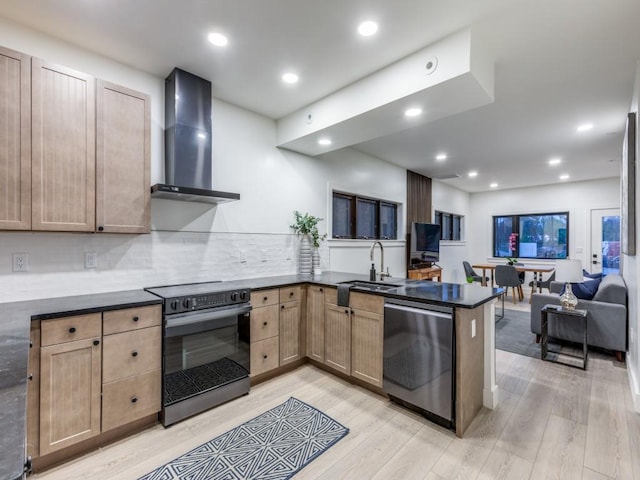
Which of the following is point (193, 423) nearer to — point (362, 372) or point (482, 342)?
point (362, 372)

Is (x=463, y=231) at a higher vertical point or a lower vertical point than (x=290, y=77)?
lower

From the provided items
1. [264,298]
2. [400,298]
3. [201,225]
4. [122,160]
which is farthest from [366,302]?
[122,160]

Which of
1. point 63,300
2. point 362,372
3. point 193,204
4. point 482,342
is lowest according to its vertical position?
point 362,372

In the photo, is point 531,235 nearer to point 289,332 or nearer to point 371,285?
point 371,285

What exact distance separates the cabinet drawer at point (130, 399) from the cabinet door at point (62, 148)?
111cm

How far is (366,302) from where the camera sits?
274 cm

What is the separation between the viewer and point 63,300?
86.8 inches

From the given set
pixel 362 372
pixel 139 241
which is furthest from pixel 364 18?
pixel 362 372

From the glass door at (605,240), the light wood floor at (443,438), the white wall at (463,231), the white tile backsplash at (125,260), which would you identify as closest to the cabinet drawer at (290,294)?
the white tile backsplash at (125,260)

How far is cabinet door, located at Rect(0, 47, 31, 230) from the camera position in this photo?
1.90m

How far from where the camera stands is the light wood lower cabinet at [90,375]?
5.92 ft

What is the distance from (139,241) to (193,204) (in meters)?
0.59

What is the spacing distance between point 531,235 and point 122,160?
9374mm

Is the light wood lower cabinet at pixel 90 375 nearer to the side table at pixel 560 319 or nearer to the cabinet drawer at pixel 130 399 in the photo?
the cabinet drawer at pixel 130 399
